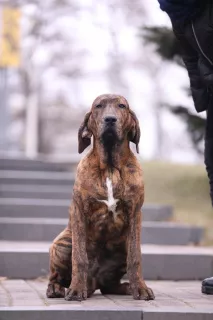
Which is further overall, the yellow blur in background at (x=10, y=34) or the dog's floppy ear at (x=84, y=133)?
the yellow blur in background at (x=10, y=34)

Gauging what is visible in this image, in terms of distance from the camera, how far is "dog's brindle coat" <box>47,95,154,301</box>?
5.36 metres

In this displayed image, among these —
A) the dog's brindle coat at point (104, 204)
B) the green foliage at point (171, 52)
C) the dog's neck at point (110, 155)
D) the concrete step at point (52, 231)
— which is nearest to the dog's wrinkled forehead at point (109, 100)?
the dog's brindle coat at point (104, 204)

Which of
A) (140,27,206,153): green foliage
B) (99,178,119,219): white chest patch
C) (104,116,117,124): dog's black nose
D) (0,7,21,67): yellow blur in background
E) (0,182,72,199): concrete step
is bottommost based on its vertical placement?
(0,182,72,199): concrete step

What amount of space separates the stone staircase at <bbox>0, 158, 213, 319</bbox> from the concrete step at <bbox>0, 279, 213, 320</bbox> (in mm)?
34

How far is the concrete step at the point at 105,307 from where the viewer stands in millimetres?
4754

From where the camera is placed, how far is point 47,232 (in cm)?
895

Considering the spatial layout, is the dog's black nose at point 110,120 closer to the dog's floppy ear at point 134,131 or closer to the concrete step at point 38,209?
the dog's floppy ear at point 134,131

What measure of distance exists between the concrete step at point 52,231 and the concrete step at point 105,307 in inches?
115

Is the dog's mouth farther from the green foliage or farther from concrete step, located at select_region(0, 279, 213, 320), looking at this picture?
the green foliage

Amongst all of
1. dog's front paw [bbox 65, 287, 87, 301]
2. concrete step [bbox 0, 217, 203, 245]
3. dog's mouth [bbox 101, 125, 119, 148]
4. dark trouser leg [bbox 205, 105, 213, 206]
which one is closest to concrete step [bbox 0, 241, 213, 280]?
concrete step [bbox 0, 217, 203, 245]

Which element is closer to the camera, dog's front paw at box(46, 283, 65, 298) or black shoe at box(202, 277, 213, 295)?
dog's front paw at box(46, 283, 65, 298)

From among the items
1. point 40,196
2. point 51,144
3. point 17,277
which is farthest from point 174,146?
point 17,277

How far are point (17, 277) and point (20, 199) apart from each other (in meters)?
3.96

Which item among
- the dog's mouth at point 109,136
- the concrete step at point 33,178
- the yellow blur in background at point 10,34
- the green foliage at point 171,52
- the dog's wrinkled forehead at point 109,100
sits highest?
the yellow blur in background at point 10,34
